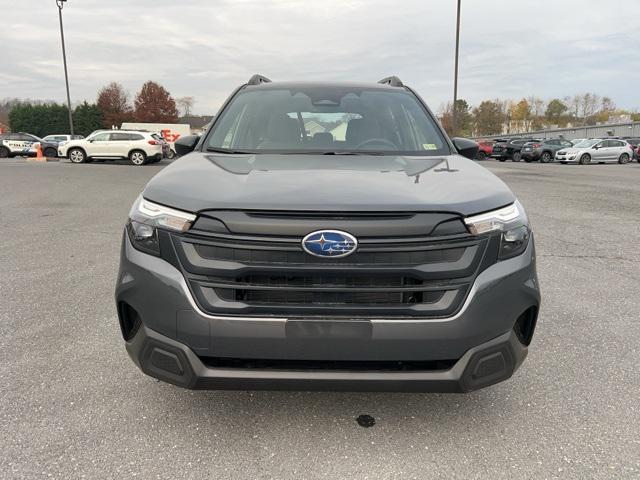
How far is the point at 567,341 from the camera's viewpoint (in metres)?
3.55

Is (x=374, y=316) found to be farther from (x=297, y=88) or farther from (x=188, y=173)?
(x=297, y=88)

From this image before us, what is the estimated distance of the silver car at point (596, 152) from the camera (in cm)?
2941

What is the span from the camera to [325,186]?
2.25m

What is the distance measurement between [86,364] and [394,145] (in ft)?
8.05

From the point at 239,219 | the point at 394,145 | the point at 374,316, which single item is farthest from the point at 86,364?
the point at 394,145

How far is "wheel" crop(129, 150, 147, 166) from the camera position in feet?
77.4

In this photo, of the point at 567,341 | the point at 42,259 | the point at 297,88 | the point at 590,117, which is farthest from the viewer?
the point at 590,117

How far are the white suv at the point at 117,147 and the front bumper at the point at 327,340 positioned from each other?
23.0 meters

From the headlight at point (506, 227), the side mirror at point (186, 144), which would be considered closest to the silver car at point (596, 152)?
the side mirror at point (186, 144)

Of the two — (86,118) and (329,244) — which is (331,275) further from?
(86,118)

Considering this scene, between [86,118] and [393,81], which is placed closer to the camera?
[393,81]

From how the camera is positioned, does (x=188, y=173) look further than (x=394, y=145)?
No

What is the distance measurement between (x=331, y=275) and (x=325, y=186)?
441mm

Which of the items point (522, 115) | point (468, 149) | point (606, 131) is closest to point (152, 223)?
point (468, 149)
